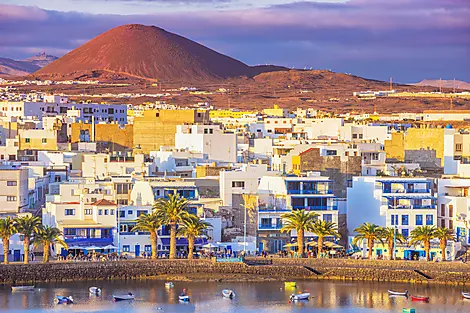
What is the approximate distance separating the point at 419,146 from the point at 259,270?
2447 cm

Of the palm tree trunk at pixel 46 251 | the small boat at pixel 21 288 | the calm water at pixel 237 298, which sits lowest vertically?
the calm water at pixel 237 298

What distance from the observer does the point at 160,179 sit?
67.4 metres

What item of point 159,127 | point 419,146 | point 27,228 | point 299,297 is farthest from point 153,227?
point 159,127

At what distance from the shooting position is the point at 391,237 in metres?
62.9

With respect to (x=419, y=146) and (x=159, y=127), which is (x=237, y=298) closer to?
(x=419, y=146)

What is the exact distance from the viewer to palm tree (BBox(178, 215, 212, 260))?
61500 mm

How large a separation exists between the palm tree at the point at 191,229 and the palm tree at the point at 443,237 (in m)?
11.3

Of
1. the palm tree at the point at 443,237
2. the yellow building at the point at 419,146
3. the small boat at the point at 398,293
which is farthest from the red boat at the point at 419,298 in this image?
the yellow building at the point at 419,146

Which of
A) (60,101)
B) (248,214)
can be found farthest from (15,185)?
(60,101)

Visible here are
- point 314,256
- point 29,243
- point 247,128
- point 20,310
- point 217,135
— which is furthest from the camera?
point 247,128

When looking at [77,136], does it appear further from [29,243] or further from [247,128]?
[29,243]

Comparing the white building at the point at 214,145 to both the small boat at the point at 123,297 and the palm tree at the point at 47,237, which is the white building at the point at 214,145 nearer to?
the palm tree at the point at 47,237

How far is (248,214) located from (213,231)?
6.51 ft

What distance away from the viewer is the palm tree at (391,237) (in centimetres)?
6281
